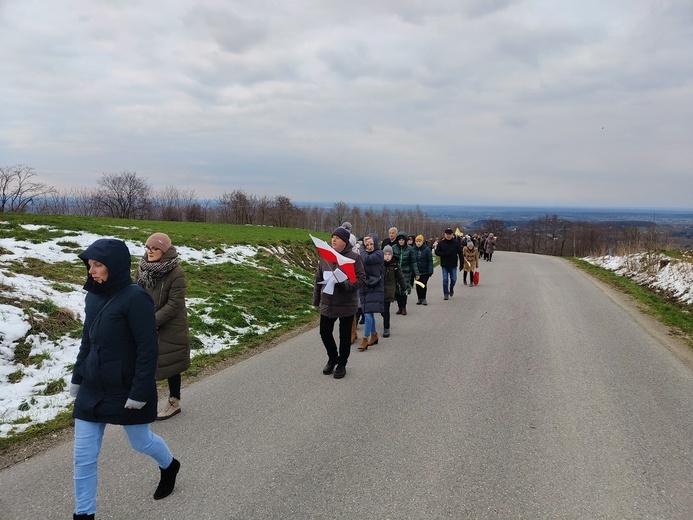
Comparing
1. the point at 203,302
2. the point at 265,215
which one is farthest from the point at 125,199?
the point at 203,302

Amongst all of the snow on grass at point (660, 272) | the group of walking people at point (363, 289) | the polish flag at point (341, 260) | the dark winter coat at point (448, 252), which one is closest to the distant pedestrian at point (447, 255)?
the dark winter coat at point (448, 252)

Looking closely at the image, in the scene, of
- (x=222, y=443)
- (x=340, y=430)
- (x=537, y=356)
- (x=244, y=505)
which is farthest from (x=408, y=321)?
(x=244, y=505)

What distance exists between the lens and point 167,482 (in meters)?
3.37

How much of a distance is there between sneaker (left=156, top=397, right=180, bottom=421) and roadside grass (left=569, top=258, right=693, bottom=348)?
345 inches

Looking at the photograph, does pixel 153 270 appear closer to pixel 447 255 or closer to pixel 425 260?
pixel 425 260

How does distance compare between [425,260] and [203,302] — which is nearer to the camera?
[203,302]

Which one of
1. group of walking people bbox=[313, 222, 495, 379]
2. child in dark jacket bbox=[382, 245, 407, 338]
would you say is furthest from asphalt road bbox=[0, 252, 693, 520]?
child in dark jacket bbox=[382, 245, 407, 338]

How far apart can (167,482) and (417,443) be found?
2.21m

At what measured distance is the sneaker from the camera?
478 centimetres

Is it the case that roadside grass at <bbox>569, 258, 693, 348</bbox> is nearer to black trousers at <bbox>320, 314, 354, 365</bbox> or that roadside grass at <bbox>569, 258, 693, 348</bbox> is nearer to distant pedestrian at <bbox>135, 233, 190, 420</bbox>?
black trousers at <bbox>320, 314, 354, 365</bbox>

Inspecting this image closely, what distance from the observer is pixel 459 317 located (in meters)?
10.2

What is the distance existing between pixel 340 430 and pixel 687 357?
6347 millimetres

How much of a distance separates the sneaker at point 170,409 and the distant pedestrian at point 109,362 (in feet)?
6.03

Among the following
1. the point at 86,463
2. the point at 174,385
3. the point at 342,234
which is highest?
the point at 342,234
